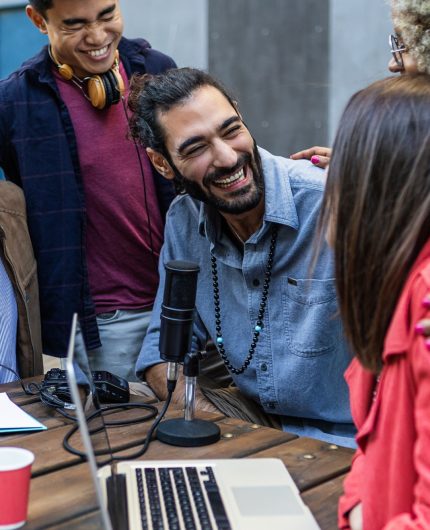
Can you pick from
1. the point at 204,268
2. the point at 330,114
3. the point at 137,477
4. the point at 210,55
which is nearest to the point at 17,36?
the point at 210,55

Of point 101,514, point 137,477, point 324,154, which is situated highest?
point 324,154

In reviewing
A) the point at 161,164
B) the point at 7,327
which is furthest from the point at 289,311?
the point at 7,327

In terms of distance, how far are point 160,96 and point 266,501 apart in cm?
146

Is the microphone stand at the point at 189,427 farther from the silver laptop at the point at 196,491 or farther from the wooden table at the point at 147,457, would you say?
the silver laptop at the point at 196,491

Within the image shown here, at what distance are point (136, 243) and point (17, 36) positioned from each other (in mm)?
5028

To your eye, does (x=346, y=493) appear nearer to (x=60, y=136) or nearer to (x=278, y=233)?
(x=278, y=233)

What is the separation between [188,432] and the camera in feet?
6.48

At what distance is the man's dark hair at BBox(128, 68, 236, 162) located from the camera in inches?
102

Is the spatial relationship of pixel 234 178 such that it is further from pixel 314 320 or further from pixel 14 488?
pixel 14 488

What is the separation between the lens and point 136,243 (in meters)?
3.06

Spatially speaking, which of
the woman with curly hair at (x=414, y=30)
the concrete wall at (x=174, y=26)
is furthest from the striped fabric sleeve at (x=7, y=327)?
the concrete wall at (x=174, y=26)

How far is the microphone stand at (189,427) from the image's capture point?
1.95m

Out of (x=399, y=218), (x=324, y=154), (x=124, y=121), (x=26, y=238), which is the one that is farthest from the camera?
Result: (x=124, y=121)

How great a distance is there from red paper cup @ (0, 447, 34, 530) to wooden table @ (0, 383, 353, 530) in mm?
52
